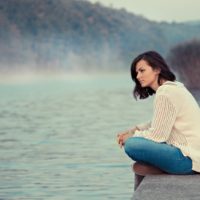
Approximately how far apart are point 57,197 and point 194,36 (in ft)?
117

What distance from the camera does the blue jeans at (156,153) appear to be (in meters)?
6.18

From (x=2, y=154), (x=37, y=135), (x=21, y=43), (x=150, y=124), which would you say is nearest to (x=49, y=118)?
(x=37, y=135)

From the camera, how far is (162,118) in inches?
241

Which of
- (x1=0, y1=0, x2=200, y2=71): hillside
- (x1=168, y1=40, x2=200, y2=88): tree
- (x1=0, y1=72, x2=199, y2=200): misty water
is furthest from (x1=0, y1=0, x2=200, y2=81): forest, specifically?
(x1=0, y1=72, x2=199, y2=200): misty water

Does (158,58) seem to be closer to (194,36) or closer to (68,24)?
(194,36)

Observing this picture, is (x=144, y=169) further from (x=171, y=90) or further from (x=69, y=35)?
(x=69, y=35)

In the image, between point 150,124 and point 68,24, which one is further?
point 68,24

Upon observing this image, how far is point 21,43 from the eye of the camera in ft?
218

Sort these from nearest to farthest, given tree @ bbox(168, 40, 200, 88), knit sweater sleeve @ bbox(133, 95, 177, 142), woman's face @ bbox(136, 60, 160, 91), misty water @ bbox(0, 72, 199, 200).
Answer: knit sweater sleeve @ bbox(133, 95, 177, 142) → woman's face @ bbox(136, 60, 160, 91) → misty water @ bbox(0, 72, 199, 200) → tree @ bbox(168, 40, 200, 88)

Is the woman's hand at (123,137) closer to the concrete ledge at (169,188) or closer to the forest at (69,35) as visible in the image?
the concrete ledge at (169,188)

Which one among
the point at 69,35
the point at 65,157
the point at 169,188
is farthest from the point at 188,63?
the point at 69,35

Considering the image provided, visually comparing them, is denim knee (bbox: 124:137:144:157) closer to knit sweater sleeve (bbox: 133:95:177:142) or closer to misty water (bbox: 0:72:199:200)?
knit sweater sleeve (bbox: 133:95:177:142)

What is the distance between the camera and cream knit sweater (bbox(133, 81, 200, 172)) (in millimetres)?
6125

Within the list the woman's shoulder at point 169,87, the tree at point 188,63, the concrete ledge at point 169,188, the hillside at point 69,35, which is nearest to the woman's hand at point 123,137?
the concrete ledge at point 169,188
